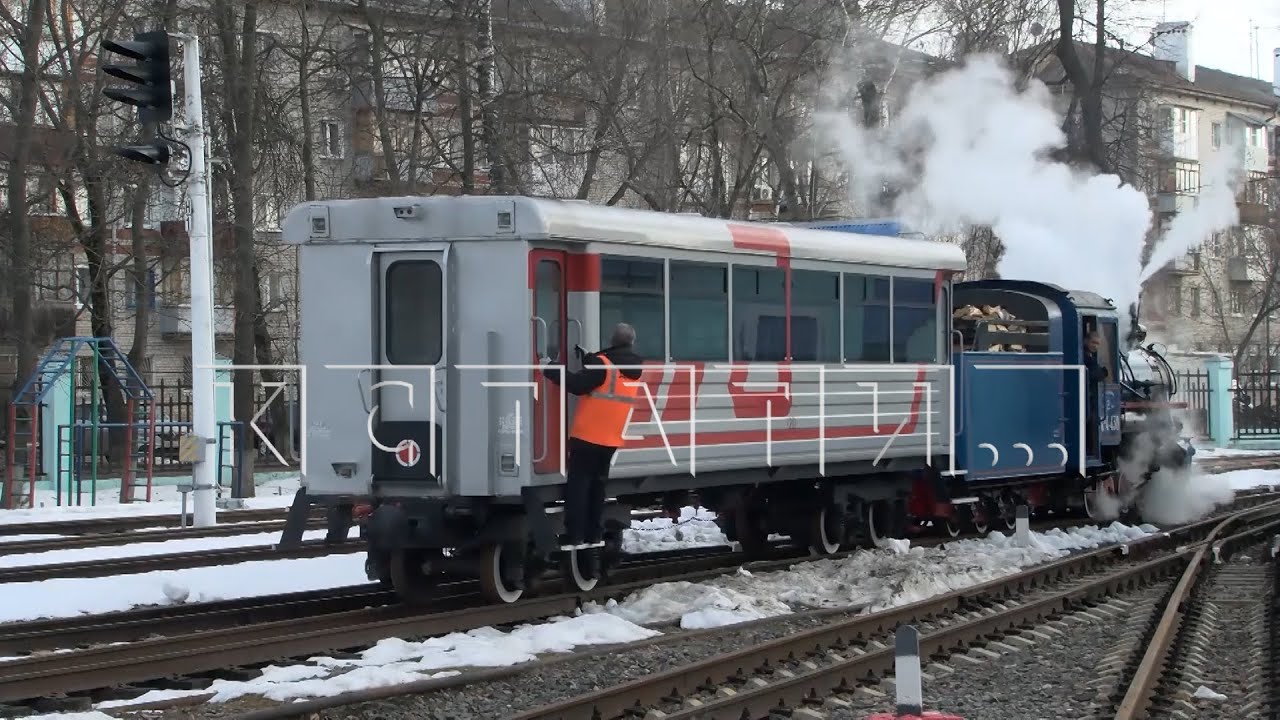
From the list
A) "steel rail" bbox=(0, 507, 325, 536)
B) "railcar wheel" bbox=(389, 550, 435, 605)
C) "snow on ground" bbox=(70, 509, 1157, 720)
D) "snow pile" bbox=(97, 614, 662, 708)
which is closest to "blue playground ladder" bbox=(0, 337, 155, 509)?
"steel rail" bbox=(0, 507, 325, 536)

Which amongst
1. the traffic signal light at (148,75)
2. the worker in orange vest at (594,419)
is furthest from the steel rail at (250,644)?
the traffic signal light at (148,75)

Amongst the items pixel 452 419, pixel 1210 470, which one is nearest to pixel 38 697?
pixel 452 419

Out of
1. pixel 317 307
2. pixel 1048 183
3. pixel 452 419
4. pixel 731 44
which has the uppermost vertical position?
pixel 731 44

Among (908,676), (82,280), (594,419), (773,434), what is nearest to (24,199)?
(82,280)

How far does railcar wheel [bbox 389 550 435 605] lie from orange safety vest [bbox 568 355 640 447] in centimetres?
168

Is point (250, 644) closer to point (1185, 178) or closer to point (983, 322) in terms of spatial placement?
point (983, 322)

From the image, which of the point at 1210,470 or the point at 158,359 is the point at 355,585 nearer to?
the point at 1210,470

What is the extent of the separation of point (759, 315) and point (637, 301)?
1745 mm

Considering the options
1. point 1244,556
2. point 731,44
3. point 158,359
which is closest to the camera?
point 1244,556

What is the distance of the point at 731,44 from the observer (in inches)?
1273

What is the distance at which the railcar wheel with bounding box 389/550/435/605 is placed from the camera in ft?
41.0

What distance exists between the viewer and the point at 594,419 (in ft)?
39.8

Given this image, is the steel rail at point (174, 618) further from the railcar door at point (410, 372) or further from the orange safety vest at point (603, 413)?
the orange safety vest at point (603, 413)

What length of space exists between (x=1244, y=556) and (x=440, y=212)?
36.3 feet
